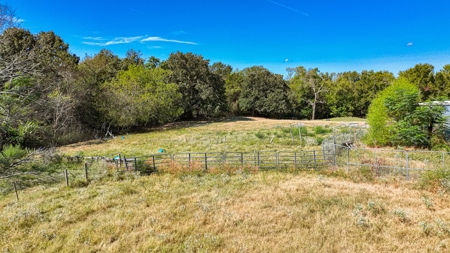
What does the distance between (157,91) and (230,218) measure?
27.4 m

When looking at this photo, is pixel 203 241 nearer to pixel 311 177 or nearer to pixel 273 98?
pixel 311 177

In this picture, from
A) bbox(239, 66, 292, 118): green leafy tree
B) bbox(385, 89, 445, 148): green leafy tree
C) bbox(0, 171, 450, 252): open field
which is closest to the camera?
bbox(0, 171, 450, 252): open field

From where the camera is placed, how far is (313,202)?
28.4ft

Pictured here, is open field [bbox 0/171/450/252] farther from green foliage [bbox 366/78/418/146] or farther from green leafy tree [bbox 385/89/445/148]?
green foliage [bbox 366/78/418/146]

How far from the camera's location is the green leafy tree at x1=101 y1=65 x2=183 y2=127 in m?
28.8

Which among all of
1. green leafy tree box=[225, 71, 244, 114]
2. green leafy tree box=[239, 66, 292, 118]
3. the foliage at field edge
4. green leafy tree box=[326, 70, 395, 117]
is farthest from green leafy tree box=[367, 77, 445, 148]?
green leafy tree box=[225, 71, 244, 114]

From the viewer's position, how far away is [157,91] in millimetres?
32438

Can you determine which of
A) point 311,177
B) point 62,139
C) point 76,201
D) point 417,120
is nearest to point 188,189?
point 76,201

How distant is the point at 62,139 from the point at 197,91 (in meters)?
21.4

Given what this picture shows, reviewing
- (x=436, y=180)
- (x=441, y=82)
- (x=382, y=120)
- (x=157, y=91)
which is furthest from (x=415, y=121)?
(x=441, y=82)

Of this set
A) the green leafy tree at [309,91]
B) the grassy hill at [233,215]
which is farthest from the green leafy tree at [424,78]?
the grassy hill at [233,215]

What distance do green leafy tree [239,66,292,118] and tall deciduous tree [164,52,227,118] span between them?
389 inches

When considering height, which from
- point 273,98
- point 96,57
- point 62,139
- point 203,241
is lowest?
point 203,241

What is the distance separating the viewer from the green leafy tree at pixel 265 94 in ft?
158
